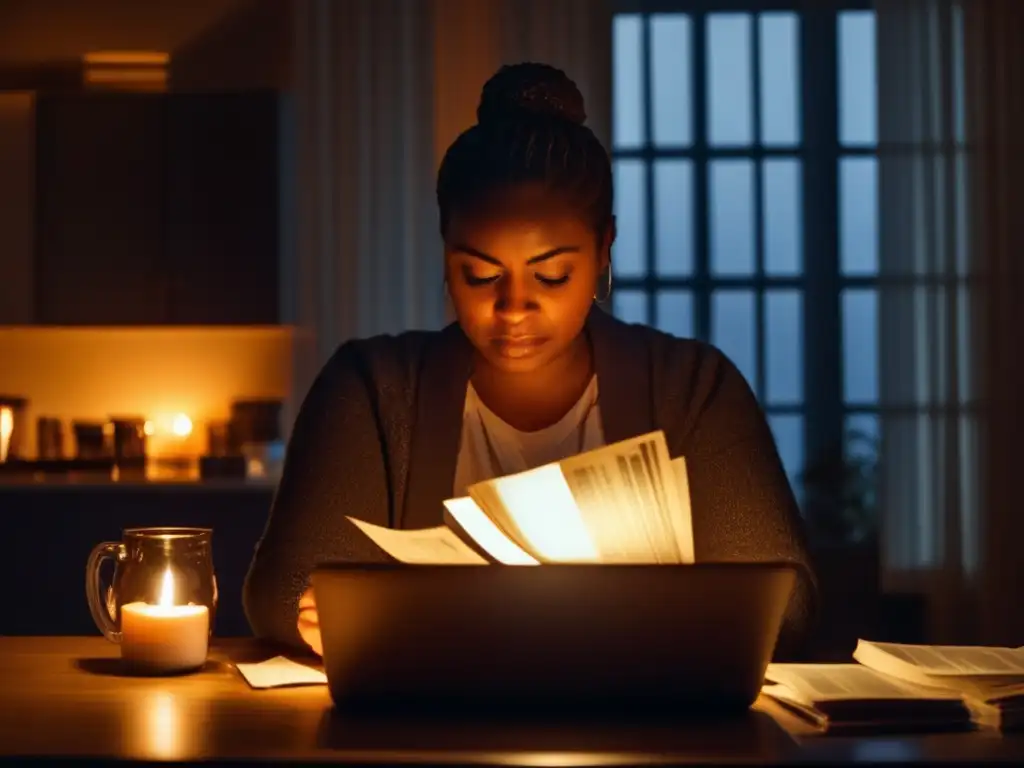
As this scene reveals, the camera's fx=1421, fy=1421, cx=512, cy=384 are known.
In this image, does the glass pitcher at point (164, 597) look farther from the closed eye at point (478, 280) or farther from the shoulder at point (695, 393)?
the shoulder at point (695, 393)

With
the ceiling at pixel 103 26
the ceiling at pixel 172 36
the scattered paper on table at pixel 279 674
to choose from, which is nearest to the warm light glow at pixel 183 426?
the ceiling at pixel 172 36

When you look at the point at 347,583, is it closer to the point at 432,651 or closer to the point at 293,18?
the point at 432,651

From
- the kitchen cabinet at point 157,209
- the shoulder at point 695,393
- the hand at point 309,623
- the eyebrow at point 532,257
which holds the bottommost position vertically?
the hand at point 309,623

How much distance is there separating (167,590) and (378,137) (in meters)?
3.51

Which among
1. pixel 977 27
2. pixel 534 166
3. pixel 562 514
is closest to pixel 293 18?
pixel 977 27

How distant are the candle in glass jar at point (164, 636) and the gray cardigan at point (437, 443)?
167 mm

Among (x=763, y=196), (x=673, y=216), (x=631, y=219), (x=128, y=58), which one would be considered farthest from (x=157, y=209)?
(x=763, y=196)

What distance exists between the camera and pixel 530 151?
1.66m

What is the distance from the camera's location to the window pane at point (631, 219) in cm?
501

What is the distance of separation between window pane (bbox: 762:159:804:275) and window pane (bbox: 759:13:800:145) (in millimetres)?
122

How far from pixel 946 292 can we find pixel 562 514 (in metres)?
3.82

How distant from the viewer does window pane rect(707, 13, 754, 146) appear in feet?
16.6

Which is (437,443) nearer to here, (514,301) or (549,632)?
(514,301)

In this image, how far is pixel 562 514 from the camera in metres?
1.15
